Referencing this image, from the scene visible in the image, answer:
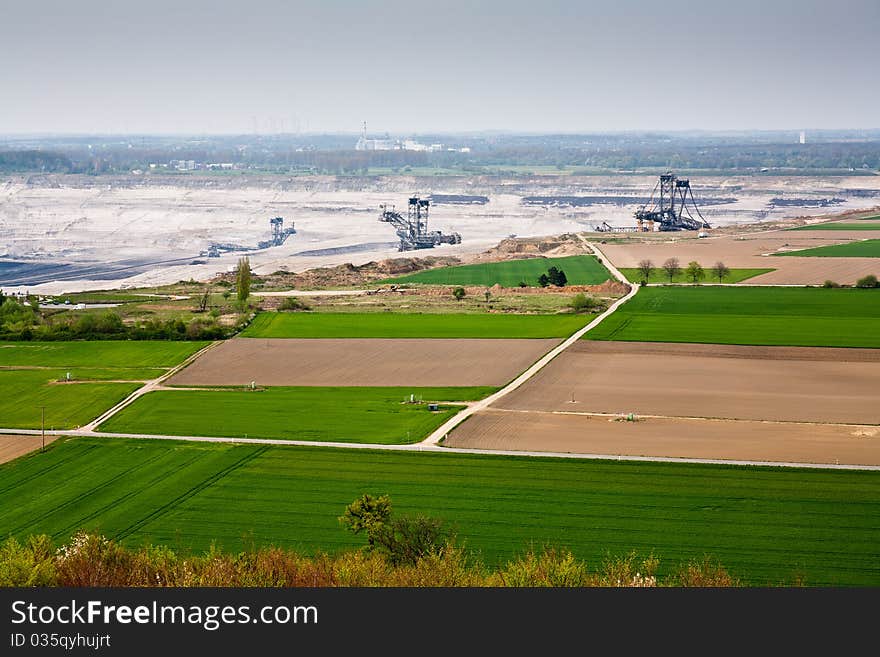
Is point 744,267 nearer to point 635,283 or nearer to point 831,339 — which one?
point 635,283

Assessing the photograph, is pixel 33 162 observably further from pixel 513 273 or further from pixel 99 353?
pixel 99 353

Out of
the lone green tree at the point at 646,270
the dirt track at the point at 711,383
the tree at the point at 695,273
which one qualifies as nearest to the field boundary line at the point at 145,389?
the dirt track at the point at 711,383

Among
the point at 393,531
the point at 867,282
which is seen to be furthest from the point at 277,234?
the point at 393,531

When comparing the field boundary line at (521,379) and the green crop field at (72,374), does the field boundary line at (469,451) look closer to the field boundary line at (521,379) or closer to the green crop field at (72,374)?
the field boundary line at (521,379)

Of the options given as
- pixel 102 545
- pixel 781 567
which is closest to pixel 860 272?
pixel 781 567

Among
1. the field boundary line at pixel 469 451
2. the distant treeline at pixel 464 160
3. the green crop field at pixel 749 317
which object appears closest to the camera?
the field boundary line at pixel 469 451

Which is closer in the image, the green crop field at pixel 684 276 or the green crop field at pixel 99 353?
the green crop field at pixel 99 353

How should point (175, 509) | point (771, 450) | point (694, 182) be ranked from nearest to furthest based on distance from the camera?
point (175, 509) → point (771, 450) → point (694, 182)
